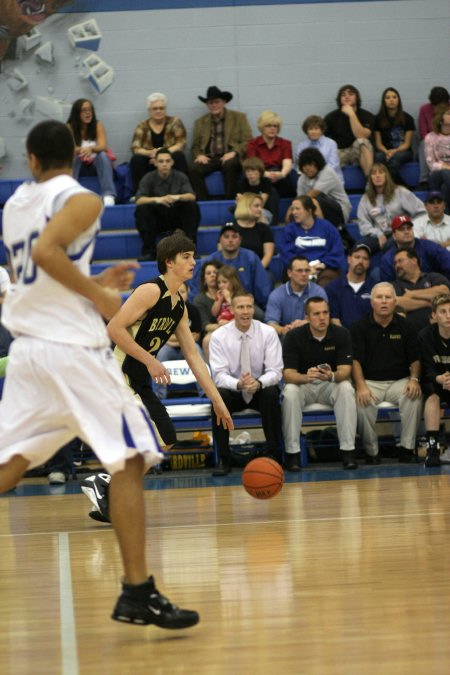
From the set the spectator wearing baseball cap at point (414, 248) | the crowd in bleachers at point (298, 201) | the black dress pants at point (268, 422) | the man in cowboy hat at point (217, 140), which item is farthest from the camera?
the man in cowboy hat at point (217, 140)

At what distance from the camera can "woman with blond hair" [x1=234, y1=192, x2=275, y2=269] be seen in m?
11.7

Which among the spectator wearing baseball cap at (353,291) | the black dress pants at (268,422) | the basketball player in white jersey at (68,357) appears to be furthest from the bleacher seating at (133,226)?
the basketball player in white jersey at (68,357)

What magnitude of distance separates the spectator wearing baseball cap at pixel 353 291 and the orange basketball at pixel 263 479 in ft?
13.4

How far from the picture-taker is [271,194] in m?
12.7

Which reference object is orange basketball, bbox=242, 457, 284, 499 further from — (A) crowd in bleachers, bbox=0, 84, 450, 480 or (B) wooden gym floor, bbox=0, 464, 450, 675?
(A) crowd in bleachers, bbox=0, 84, 450, 480

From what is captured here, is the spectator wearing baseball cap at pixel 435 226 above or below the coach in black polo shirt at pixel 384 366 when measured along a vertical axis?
above

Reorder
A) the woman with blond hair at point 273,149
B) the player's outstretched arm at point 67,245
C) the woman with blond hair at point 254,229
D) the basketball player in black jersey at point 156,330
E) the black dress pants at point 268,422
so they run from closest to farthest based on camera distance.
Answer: the player's outstretched arm at point 67,245 < the basketball player in black jersey at point 156,330 < the black dress pants at point 268,422 < the woman with blond hair at point 254,229 < the woman with blond hair at point 273,149

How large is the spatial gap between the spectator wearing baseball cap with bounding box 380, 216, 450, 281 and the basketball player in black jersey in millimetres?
4870

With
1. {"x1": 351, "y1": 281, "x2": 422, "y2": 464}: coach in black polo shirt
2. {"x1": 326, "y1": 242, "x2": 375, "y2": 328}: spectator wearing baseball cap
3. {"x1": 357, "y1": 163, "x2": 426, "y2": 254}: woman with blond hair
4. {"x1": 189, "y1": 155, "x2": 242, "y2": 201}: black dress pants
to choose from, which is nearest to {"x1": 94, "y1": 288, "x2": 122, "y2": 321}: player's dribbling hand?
{"x1": 351, "y1": 281, "x2": 422, "y2": 464}: coach in black polo shirt

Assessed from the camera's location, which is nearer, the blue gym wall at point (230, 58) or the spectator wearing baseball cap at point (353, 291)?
the spectator wearing baseball cap at point (353, 291)

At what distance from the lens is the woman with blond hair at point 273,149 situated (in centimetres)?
1306

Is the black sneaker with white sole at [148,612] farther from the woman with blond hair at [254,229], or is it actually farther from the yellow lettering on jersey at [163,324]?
the woman with blond hair at [254,229]

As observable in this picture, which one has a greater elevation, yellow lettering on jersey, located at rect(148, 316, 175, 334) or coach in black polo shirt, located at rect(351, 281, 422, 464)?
yellow lettering on jersey, located at rect(148, 316, 175, 334)

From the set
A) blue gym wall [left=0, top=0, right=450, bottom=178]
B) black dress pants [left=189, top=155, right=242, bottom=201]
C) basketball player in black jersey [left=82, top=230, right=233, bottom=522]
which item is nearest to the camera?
basketball player in black jersey [left=82, top=230, right=233, bottom=522]
